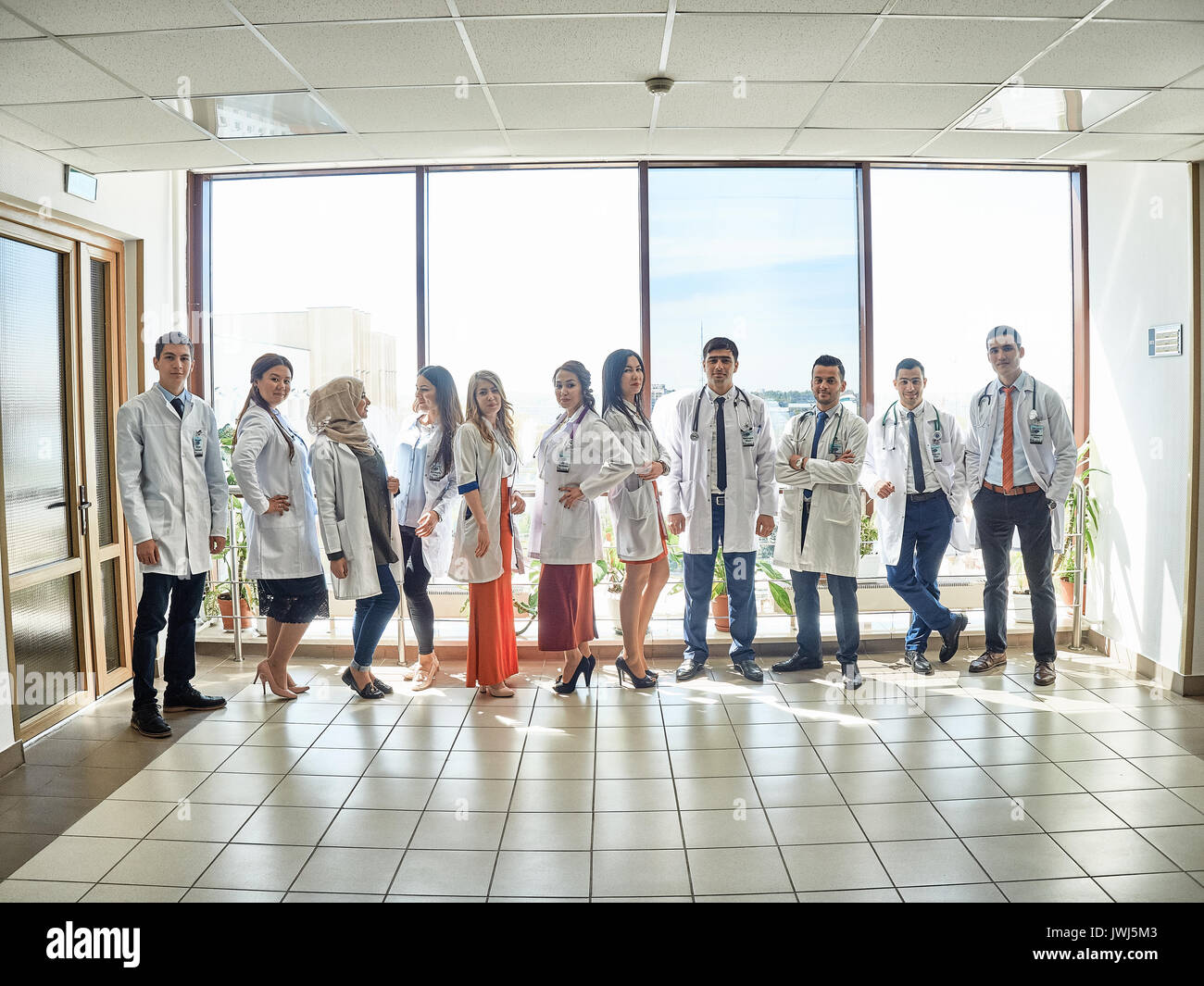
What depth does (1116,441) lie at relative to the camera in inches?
205

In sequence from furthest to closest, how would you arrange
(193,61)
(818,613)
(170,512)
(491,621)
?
(818,613) < (491,621) < (170,512) < (193,61)

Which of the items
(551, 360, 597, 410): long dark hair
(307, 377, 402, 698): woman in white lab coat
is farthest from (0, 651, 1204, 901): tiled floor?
(551, 360, 597, 410): long dark hair

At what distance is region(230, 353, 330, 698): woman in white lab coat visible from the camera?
14.6 feet

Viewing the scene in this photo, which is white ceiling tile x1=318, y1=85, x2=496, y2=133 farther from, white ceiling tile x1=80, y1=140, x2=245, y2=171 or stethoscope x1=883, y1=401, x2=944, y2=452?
stethoscope x1=883, y1=401, x2=944, y2=452

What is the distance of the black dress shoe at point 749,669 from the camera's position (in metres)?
4.88

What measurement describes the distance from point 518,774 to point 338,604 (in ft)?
8.80

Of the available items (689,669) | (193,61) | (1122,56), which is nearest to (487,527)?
(689,669)

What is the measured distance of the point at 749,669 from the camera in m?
4.92

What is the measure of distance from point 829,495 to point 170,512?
3163 mm

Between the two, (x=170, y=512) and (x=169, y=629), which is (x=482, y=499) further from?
(x=169, y=629)

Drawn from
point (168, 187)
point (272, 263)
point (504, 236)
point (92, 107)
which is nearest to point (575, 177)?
point (504, 236)

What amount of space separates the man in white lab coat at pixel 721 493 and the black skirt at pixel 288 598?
1861mm

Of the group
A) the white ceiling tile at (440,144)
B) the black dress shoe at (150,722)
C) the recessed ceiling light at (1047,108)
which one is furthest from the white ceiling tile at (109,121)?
the recessed ceiling light at (1047,108)

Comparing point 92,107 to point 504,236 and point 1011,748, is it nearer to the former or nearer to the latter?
point 504,236
